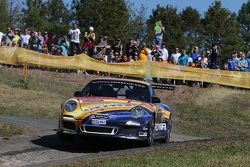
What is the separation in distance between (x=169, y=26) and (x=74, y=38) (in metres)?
48.4

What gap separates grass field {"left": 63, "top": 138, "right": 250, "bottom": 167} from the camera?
33.4ft

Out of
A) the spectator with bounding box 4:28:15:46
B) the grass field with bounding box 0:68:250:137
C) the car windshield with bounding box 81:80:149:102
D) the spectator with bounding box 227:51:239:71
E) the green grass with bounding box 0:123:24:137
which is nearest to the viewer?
the green grass with bounding box 0:123:24:137

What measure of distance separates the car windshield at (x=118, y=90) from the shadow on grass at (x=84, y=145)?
107 centimetres

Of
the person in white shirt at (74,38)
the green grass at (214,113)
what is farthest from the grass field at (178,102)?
the person in white shirt at (74,38)

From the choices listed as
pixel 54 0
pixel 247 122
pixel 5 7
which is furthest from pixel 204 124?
pixel 54 0

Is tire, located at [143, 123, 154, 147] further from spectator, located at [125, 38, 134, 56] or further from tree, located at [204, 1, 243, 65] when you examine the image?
tree, located at [204, 1, 243, 65]

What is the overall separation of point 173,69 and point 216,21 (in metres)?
37.6

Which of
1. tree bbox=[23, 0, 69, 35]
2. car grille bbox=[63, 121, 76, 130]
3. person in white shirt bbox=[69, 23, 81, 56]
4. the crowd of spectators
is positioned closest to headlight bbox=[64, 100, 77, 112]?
car grille bbox=[63, 121, 76, 130]

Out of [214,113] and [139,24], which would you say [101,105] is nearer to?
[214,113]

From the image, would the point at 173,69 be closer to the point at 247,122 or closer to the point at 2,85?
the point at 247,122

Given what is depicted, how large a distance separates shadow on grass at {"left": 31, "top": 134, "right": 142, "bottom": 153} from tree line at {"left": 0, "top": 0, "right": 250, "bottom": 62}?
45.7m

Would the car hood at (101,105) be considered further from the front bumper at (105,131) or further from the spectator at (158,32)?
the spectator at (158,32)

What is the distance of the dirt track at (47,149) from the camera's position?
11.3 meters

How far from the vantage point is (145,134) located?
13.4 meters
